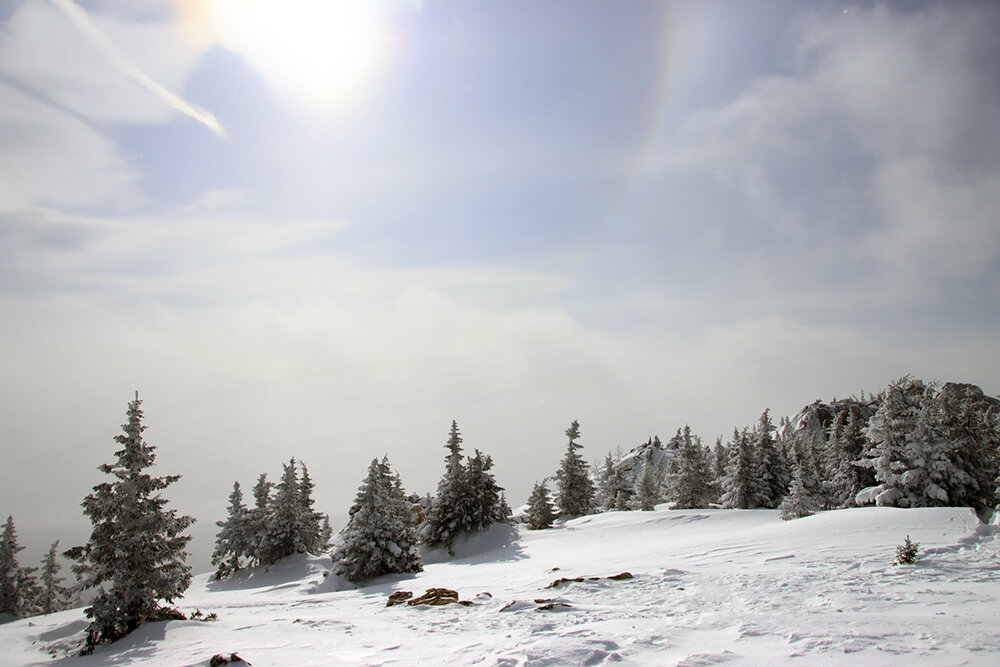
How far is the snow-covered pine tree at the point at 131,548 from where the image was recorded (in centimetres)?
1542

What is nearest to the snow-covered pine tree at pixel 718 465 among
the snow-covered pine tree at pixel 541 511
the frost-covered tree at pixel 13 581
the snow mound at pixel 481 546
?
the snow-covered pine tree at pixel 541 511

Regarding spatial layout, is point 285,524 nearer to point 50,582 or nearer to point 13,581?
point 13,581

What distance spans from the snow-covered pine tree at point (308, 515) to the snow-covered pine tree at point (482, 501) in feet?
41.3

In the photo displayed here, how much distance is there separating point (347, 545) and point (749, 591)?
70.7ft

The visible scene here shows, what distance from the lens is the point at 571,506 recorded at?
1988 inches

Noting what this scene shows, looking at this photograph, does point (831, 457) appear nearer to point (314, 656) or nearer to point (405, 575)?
point (405, 575)

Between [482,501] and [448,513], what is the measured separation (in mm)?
2549

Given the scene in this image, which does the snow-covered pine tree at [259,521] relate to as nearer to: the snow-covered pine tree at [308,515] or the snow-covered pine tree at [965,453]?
the snow-covered pine tree at [308,515]

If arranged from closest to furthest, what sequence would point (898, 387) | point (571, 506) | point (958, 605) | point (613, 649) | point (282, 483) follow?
point (613, 649) < point (958, 605) < point (898, 387) < point (282, 483) < point (571, 506)

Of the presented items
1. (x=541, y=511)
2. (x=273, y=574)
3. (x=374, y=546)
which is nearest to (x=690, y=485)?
(x=541, y=511)

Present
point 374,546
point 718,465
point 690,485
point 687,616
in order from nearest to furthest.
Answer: point 687,616 < point 374,546 < point 690,485 < point 718,465

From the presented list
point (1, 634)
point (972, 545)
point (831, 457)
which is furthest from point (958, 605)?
point (831, 457)

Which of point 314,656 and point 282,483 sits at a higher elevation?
point 282,483

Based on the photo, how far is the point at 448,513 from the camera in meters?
38.0
